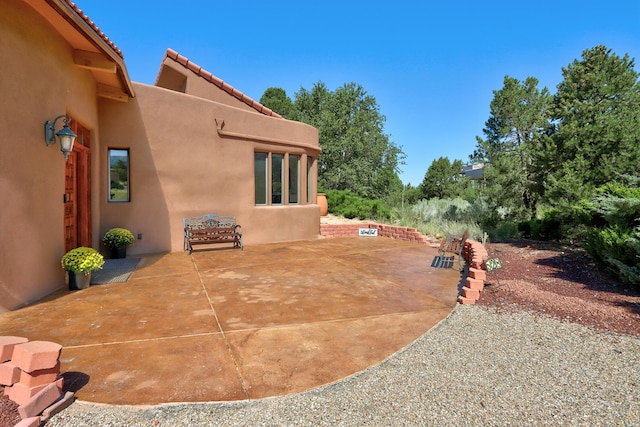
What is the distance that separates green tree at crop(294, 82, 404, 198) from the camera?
2169 centimetres

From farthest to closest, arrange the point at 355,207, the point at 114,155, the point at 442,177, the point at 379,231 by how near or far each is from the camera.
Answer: the point at 442,177 < the point at 355,207 < the point at 379,231 < the point at 114,155

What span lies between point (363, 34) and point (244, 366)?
51.6ft

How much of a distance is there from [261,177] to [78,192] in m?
4.50

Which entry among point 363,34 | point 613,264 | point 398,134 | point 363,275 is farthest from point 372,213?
point 398,134

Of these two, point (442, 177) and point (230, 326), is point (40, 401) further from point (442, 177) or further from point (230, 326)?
point (442, 177)

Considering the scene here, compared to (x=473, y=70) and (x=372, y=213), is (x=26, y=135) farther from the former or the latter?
(x=473, y=70)

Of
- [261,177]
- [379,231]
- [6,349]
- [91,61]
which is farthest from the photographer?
[379,231]

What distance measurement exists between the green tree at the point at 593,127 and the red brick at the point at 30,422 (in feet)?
31.2

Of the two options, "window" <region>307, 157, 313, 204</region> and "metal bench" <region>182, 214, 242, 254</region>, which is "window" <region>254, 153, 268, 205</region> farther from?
"window" <region>307, 157, 313, 204</region>

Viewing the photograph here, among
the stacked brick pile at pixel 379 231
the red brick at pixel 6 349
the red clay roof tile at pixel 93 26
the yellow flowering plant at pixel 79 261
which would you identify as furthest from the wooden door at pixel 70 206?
the stacked brick pile at pixel 379 231

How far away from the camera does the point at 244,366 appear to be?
282cm

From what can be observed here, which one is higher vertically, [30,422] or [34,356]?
[34,356]

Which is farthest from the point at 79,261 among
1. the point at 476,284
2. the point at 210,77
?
the point at 210,77

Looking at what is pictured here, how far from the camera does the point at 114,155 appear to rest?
7.76 metres
